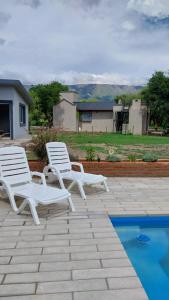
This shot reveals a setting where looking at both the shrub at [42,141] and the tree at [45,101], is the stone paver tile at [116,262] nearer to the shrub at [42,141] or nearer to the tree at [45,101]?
the shrub at [42,141]

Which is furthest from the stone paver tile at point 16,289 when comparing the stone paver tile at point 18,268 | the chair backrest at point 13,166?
the chair backrest at point 13,166

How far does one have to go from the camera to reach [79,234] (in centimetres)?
358

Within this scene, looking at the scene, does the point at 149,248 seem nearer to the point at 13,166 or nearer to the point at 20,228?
the point at 20,228

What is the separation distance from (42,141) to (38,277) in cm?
454

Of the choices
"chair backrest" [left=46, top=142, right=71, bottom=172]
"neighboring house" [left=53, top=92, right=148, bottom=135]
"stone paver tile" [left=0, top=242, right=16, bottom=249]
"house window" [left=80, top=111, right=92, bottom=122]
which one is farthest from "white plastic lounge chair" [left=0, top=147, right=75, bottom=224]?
"house window" [left=80, top=111, right=92, bottom=122]

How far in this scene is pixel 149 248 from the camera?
387cm

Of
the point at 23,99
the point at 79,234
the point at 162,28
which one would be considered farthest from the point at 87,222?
the point at 23,99

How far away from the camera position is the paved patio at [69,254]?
240cm

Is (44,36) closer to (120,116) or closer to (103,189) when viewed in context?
(103,189)

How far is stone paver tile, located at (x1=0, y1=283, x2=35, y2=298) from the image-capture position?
2.35 metres

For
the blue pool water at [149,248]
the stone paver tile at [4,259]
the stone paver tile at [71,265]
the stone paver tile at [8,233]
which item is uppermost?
the stone paver tile at [8,233]

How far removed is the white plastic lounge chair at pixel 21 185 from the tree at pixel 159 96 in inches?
930

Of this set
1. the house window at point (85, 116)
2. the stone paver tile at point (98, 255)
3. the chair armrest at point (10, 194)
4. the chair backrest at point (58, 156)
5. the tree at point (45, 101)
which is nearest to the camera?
the stone paver tile at point (98, 255)

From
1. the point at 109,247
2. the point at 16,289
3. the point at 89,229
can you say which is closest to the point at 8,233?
the point at 89,229
